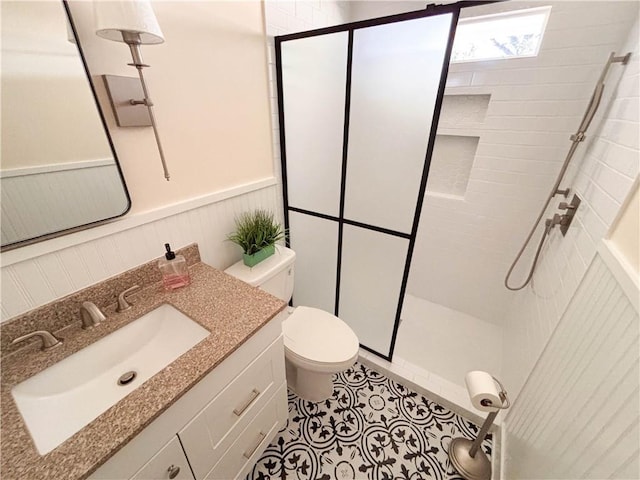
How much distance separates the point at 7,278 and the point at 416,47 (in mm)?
1538

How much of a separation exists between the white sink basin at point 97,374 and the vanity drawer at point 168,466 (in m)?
0.21

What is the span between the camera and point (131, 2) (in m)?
0.67

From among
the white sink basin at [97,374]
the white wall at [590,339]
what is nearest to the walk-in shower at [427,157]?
the white wall at [590,339]

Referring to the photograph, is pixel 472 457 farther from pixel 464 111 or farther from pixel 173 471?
pixel 464 111

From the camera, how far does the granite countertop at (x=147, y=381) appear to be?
0.52 meters

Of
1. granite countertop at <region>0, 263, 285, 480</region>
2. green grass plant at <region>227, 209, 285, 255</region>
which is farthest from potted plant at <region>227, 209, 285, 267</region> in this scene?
granite countertop at <region>0, 263, 285, 480</region>

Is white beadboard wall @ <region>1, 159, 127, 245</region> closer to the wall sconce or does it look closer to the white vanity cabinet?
the wall sconce

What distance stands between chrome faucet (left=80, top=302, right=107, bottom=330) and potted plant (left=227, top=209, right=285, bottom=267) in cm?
60

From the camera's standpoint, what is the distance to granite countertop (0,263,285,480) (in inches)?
20.4

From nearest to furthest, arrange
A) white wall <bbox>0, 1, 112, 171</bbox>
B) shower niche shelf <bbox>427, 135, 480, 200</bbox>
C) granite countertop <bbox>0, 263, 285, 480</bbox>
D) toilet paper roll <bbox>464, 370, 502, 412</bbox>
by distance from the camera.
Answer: granite countertop <bbox>0, 263, 285, 480</bbox>
white wall <bbox>0, 1, 112, 171</bbox>
toilet paper roll <bbox>464, 370, 502, 412</bbox>
shower niche shelf <bbox>427, 135, 480, 200</bbox>

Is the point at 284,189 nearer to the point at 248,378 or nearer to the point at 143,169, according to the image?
the point at 143,169

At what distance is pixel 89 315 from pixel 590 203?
1887 mm

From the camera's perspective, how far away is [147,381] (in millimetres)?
679

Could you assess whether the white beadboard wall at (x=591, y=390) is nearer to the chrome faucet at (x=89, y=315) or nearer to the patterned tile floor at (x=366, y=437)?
the patterned tile floor at (x=366, y=437)
